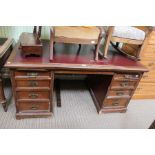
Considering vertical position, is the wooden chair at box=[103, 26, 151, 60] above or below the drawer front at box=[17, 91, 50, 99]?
above

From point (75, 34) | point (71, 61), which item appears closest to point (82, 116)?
point (71, 61)

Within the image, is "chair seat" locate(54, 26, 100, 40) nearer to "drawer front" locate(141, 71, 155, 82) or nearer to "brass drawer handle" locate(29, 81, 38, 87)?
"brass drawer handle" locate(29, 81, 38, 87)

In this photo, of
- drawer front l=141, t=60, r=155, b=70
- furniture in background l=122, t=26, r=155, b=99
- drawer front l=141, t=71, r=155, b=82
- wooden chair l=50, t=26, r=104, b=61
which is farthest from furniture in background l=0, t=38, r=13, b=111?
drawer front l=141, t=71, r=155, b=82

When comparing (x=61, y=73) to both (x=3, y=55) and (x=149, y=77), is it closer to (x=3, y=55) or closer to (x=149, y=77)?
(x=3, y=55)

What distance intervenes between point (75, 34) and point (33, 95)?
2.32 feet

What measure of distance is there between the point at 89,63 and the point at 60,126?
74cm

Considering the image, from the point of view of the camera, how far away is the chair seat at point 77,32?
4.42 feet

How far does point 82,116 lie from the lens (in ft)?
5.95

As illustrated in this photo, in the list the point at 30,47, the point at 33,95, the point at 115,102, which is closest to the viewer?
the point at 30,47

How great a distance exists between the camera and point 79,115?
5.98 ft

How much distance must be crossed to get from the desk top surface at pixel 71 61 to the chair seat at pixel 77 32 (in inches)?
8.7

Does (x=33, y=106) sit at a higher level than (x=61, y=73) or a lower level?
lower

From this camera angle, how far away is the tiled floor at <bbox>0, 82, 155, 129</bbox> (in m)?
1.63

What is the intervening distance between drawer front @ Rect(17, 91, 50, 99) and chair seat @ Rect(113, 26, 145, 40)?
2.95 feet
